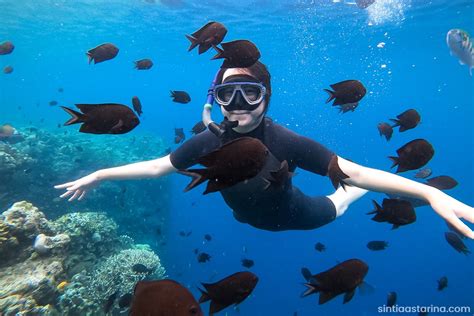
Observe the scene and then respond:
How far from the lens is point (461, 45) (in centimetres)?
992

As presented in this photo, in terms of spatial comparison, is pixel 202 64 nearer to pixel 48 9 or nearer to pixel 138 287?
pixel 48 9

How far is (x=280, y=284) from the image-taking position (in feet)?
76.7

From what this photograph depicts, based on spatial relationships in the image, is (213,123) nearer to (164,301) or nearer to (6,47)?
(164,301)

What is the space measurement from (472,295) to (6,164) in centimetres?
4039

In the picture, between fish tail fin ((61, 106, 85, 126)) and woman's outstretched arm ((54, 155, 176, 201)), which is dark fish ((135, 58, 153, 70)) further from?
fish tail fin ((61, 106, 85, 126))

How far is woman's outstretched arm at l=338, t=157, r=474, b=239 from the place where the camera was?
3078 millimetres

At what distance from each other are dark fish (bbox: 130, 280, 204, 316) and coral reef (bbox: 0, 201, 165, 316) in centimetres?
480

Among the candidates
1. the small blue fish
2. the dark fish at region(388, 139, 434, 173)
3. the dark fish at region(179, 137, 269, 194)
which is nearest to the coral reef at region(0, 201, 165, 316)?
the dark fish at region(179, 137, 269, 194)

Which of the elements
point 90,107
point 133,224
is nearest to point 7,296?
point 90,107

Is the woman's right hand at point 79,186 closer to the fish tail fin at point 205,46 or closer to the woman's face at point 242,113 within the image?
the woman's face at point 242,113

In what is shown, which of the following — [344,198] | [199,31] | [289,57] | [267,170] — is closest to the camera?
[199,31]

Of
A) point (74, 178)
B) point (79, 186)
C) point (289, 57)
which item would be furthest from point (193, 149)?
point (289, 57)

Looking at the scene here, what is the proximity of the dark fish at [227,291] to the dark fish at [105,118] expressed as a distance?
1400 mm

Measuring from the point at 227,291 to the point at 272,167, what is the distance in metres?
2.33
